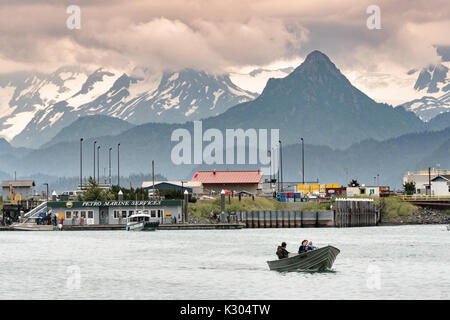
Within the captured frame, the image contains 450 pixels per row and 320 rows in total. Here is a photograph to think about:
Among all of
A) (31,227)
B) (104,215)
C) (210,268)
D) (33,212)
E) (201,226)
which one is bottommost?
(210,268)

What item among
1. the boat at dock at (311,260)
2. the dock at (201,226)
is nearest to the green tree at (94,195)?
the dock at (201,226)

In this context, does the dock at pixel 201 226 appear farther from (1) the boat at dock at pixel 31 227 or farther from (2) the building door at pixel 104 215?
(1) the boat at dock at pixel 31 227

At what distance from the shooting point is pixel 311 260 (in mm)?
76688

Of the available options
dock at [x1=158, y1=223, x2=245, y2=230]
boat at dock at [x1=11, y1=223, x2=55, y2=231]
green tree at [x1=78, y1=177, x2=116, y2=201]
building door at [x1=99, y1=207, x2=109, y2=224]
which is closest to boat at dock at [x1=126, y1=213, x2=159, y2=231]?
dock at [x1=158, y1=223, x2=245, y2=230]

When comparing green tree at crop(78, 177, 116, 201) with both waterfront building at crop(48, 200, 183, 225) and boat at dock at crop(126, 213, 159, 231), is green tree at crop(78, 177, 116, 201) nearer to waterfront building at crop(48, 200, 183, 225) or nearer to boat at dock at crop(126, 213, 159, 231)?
waterfront building at crop(48, 200, 183, 225)

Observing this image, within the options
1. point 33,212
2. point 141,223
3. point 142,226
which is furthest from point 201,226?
point 33,212

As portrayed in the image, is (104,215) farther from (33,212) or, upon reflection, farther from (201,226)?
(33,212)

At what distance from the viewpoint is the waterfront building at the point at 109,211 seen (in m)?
162

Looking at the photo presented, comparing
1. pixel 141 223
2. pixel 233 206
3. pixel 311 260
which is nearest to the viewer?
pixel 311 260

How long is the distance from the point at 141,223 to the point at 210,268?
6705 centimetres

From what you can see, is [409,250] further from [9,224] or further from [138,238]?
[9,224]

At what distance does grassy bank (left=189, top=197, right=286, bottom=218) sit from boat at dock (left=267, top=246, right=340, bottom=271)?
305ft

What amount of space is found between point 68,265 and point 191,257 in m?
13.9

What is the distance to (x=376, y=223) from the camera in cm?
17800
